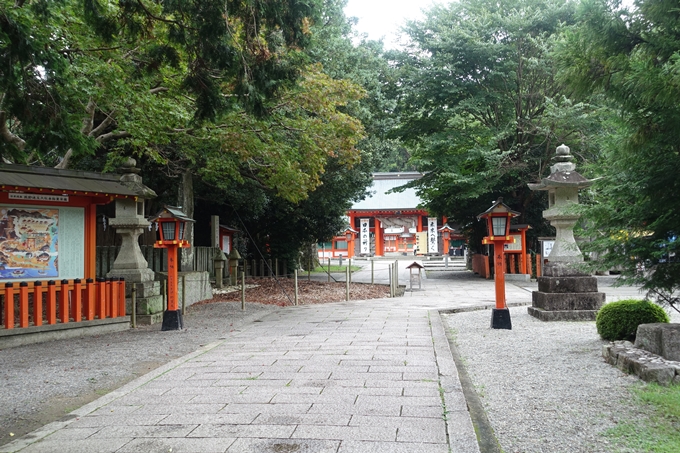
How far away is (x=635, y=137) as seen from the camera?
5191 mm

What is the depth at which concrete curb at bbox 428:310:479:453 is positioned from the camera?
3557 millimetres

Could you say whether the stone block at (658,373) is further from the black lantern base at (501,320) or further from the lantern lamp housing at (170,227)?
the lantern lamp housing at (170,227)

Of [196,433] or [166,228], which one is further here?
[166,228]

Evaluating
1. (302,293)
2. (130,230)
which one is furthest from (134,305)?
(302,293)

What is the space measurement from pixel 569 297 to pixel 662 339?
4.54 m

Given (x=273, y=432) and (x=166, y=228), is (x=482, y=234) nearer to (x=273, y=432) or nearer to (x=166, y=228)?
(x=166, y=228)

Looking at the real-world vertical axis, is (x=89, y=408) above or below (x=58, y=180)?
below

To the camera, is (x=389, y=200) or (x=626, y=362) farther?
(x=389, y=200)

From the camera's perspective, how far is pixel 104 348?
297 inches

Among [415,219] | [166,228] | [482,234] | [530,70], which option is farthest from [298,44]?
[415,219]

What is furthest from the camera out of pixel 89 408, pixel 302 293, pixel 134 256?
pixel 302 293

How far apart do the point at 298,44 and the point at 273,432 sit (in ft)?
16.0

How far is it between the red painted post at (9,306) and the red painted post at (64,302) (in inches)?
29.2

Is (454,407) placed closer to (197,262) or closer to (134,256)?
(134,256)
